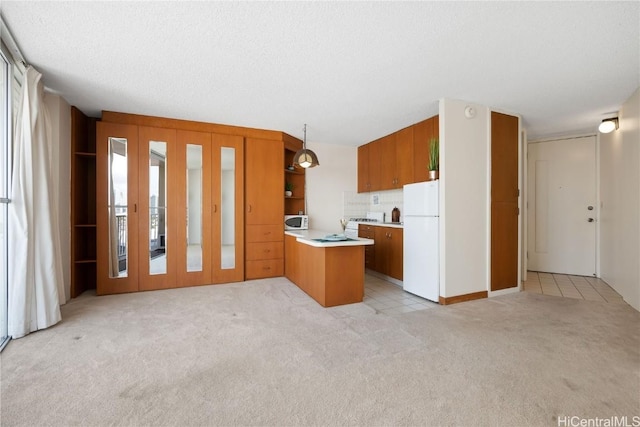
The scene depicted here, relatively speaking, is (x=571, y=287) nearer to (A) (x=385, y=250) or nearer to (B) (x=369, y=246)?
(A) (x=385, y=250)

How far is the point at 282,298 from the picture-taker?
3.38 meters

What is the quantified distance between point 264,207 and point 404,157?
88.9 inches

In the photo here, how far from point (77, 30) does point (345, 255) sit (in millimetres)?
2905

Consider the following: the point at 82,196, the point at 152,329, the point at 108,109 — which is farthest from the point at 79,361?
the point at 108,109

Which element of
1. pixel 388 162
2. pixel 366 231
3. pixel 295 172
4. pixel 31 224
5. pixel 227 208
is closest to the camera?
pixel 31 224

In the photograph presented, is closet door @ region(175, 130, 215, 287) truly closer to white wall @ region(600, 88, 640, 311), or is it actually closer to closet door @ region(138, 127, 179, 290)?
closet door @ region(138, 127, 179, 290)

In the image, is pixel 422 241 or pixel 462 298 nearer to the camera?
pixel 462 298

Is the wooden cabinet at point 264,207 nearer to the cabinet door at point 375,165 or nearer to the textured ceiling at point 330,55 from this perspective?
the textured ceiling at point 330,55

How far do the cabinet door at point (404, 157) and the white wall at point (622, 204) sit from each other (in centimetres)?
235

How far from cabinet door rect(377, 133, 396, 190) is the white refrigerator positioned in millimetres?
846

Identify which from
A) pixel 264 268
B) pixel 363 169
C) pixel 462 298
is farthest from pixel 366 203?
pixel 462 298

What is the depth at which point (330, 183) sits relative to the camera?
5.33m

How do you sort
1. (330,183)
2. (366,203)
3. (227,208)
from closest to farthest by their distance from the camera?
(227,208), (330,183), (366,203)

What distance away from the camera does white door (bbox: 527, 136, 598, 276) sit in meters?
4.53
